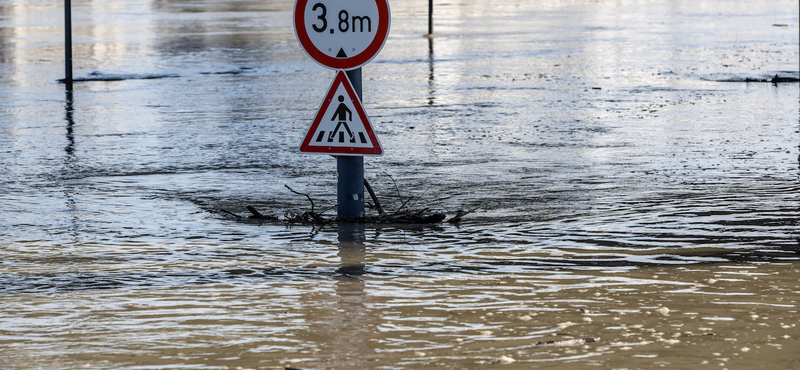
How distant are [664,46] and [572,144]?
57.4ft

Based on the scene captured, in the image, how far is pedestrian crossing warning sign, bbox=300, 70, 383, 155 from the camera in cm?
723

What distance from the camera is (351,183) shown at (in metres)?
7.59

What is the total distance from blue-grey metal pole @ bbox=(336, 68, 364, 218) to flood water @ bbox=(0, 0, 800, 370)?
294mm

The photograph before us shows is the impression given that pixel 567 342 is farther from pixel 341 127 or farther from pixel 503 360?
pixel 341 127

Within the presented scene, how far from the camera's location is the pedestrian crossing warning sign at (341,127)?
7230mm

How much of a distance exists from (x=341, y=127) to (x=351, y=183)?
0.48 meters

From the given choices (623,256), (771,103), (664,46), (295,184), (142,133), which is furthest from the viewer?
(664,46)

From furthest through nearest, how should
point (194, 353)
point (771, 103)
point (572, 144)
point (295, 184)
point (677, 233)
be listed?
point (771, 103), point (572, 144), point (295, 184), point (677, 233), point (194, 353)

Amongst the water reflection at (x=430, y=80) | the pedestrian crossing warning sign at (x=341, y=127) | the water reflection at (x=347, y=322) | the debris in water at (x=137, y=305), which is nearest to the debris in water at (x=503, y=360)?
the water reflection at (x=347, y=322)

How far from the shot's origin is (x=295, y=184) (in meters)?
9.60

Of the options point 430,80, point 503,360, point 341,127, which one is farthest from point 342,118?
point 430,80

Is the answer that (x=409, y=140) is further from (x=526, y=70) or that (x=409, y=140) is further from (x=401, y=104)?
(x=526, y=70)

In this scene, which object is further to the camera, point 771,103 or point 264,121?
point 771,103

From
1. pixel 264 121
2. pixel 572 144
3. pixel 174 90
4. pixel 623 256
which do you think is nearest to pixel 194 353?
pixel 623 256
